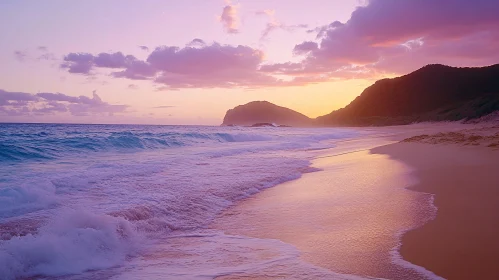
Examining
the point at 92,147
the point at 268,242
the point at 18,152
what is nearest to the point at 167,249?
the point at 268,242

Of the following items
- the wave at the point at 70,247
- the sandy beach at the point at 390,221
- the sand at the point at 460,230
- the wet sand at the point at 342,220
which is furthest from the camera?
the wave at the point at 70,247

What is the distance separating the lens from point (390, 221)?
5.47 meters

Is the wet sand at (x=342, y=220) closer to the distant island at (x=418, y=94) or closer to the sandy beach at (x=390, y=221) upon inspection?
the sandy beach at (x=390, y=221)

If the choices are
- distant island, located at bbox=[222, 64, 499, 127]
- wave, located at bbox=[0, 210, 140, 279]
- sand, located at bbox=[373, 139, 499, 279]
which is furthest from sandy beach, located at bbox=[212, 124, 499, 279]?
distant island, located at bbox=[222, 64, 499, 127]

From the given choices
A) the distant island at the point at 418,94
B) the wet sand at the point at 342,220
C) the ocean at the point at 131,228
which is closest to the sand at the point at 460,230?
the wet sand at the point at 342,220

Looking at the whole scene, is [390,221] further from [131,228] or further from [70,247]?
[70,247]

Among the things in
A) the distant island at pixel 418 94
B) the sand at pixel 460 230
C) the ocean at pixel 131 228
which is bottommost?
the ocean at pixel 131 228

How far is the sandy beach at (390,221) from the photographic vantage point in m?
3.80

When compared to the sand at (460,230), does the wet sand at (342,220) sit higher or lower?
lower

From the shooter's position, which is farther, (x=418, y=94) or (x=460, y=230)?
(x=418, y=94)

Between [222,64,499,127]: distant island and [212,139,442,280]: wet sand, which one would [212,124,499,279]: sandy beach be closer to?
[212,139,442,280]: wet sand

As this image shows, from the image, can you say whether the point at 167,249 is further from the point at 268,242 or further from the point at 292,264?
the point at 292,264

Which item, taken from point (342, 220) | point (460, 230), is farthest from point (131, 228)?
point (460, 230)

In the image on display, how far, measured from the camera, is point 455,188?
23.7ft
